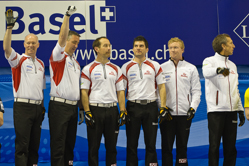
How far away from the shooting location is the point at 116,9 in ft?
20.4

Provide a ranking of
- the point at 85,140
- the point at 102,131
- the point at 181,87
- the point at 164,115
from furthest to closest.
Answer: the point at 85,140
the point at 181,87
the point at 164,115
the point at 102,131

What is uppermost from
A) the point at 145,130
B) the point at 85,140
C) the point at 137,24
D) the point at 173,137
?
the point at 137,24

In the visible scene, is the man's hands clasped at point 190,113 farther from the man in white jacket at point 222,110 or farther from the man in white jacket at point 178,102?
the man in white jacket at point 222,110

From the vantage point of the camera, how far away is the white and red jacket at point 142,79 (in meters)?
4.43

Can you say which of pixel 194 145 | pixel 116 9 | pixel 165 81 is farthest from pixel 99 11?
pixel 194 145

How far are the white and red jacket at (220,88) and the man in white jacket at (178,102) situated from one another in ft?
0.86

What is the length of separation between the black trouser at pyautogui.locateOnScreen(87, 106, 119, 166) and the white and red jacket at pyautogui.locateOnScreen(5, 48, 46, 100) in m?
0.78

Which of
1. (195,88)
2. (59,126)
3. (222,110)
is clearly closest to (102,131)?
(59,126)

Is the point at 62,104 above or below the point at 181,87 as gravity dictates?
below

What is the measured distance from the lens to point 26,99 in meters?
4.08

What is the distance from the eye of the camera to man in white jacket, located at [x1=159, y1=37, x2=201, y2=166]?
4.50 metres

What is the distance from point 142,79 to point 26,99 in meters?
1.60

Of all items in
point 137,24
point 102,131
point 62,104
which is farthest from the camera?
point 137,24

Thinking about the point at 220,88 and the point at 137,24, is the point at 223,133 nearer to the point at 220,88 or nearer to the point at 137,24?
the point at 220,88
